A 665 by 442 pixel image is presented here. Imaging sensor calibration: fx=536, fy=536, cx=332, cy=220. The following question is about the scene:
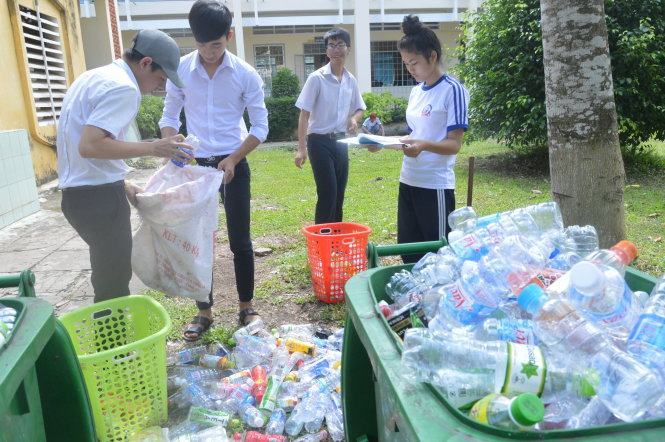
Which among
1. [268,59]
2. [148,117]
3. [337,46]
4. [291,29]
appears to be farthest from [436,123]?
[268,59]

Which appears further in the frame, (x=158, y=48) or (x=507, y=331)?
(x=158, y=48)

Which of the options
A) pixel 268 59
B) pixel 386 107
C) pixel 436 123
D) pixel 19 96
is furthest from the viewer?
pixel 268 59

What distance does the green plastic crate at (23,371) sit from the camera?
1.32 meters

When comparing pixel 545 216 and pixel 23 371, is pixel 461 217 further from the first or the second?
pixel 23 371

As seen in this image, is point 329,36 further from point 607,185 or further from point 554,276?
point 554,276

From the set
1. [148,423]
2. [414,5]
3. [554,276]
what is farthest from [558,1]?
[414,5]

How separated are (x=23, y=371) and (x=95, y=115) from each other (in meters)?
1.36

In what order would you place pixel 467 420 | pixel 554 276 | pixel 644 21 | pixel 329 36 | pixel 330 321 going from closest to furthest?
1. pixel 467 420
2. pixel 554 276
3. pixel 330 321
4. pixel 329 36
5. pixel 644 21

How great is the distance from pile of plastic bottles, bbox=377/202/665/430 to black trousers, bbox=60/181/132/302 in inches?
60.8

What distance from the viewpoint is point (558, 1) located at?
2.65m

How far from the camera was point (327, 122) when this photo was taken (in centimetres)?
430

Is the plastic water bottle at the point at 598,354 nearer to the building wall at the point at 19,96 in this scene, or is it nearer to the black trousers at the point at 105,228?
the black trousers at the point at 105,228

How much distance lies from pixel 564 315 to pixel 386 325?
0.46m

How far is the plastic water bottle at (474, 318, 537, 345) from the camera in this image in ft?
4.36
